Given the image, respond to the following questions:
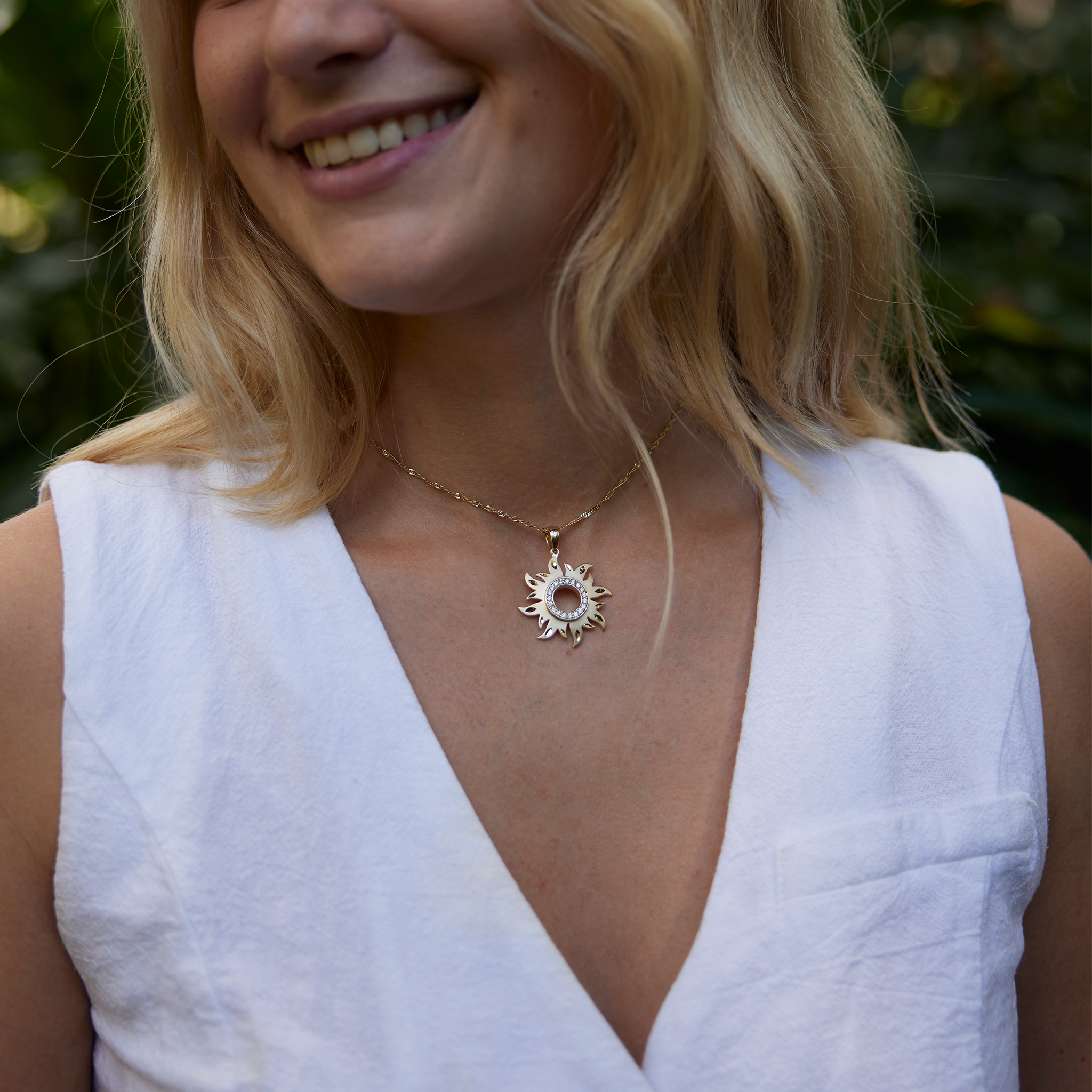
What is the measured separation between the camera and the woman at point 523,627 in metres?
0.91

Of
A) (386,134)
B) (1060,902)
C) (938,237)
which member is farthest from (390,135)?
(938,237)

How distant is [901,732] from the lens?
1.07 metres

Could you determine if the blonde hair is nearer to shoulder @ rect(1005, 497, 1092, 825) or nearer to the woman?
the woman

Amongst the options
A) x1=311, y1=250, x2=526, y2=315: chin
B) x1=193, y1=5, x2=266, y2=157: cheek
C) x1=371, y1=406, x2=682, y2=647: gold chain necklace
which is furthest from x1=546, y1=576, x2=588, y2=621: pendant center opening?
x1=193, y1=5, x2=266, y2=157: cheek

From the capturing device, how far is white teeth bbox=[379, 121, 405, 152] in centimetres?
96

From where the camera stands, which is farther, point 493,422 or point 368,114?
point 493,422

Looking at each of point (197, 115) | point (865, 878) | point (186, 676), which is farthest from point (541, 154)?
point (865, 878)

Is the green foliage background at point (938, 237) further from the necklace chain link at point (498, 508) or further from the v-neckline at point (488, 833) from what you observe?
the v-neckline at point (488, 833)

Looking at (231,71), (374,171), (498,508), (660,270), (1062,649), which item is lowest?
(1062,649)

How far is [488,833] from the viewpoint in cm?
99

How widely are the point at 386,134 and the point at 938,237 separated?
212 centimetres

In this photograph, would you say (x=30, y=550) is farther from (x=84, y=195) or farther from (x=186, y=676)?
(x=84, y=195)

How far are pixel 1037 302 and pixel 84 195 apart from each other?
2.07m

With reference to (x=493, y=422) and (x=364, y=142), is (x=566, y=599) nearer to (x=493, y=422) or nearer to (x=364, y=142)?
(x=493, y=422)
